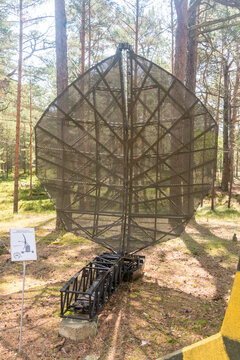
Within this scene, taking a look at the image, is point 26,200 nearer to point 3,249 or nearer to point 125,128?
point 3,249

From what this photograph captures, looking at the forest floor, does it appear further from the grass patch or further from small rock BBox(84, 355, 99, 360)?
the grass patch

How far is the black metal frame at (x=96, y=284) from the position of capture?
5.06 m

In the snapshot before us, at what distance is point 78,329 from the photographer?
15.7 ft

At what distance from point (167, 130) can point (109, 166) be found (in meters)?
1.53

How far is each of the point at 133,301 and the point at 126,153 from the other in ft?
10.6

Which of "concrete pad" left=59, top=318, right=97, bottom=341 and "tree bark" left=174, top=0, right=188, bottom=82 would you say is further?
"tree bark" left=174, top=0, right=188, bottom=82

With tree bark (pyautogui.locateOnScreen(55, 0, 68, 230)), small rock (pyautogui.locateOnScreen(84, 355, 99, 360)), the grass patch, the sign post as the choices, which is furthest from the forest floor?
tree bark (pyautogui.locateOnScreen(55, 0, 68, 230))

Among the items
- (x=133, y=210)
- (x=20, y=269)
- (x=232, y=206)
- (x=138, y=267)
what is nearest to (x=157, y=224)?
(x=133, y=210)

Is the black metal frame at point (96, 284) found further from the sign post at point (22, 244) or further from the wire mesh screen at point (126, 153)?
the sign post at point (22, 244)

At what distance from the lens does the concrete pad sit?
15.7ft

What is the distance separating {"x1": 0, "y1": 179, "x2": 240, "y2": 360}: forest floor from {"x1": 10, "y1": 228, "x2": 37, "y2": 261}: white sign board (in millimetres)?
1342

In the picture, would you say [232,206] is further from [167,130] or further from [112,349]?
[112,349]

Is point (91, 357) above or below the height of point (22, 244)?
below

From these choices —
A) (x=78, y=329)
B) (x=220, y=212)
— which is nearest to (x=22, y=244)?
(x=78, y=329)
